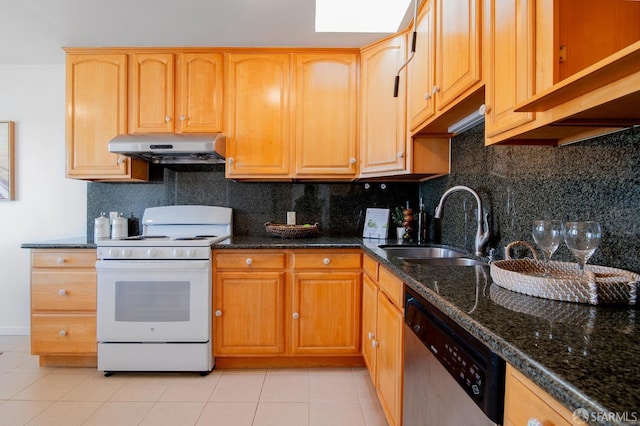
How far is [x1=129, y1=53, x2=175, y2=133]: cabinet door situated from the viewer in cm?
246

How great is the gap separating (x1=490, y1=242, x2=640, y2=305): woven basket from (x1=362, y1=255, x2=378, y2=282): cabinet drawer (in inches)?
34.1

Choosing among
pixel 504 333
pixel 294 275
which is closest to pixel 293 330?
pixel 294 275

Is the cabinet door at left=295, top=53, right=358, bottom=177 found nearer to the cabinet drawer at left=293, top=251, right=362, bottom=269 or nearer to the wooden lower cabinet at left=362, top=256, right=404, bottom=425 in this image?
the cabinet drawer at left=293, top=251, right=362, bottom=269

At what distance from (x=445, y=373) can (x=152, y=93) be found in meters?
2.63

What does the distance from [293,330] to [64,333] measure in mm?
1565

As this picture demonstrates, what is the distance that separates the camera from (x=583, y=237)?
917 mm

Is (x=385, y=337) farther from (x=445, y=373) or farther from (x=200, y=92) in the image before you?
(x=200, y=92)

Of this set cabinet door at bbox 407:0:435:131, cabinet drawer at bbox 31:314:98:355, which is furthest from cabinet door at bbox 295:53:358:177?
cabinet drawer at bbox 31:314:98:355

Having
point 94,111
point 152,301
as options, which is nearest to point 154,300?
point 152,301

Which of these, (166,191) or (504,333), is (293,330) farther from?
(504,333)

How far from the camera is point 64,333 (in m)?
2.22

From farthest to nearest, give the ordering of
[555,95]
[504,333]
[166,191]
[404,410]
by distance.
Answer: [166,191] < [404,410] < [555,95] < [504,333]

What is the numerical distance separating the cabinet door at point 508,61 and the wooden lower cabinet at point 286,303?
1.36 m

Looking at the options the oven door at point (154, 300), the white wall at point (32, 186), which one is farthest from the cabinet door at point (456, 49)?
the white wall at point (32, 186)
